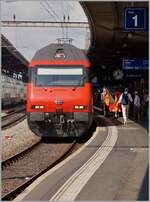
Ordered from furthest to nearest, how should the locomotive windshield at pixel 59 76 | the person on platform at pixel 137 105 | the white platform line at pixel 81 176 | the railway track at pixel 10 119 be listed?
the railway track at pixel 10 119
the person on platform at pixel 137 105
the locomotive windshield at pixel 59 76
the white platform line at pixel 81 176

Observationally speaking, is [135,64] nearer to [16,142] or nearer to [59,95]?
[16,142]

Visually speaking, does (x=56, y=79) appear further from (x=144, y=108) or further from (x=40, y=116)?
(x=144, y=108)

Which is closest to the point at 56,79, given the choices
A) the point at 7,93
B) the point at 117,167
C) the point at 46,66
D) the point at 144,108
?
the point at 46,66

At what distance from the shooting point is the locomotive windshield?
57.3ft

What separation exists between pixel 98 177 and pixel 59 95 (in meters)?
7.69

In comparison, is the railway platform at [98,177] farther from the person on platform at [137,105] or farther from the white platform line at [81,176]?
the person on platform at [137,105]

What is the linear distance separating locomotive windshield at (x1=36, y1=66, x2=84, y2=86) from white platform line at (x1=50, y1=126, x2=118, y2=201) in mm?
2791

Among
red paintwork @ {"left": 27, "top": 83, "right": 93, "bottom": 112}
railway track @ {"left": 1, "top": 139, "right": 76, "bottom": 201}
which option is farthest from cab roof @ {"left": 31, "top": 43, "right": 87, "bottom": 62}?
railway track @ {"left": 1, "top": 139, "right": 76, "bottom": 201}

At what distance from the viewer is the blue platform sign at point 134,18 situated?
16.1 metres

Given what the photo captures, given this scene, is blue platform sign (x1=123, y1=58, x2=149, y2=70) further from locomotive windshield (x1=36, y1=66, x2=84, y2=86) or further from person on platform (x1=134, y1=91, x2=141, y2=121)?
locomotive windshield (x1=36, y1=66, x2=84, y2=86)

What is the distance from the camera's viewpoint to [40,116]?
1705 centimetres

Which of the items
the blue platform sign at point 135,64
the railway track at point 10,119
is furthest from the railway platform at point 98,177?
the blue platform sign at point 135,64

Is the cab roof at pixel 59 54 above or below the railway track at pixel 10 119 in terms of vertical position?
above

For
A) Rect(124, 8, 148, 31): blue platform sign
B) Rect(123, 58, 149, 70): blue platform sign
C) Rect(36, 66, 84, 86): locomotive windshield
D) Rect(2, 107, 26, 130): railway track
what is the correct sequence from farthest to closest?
Rect(123, 58, 149, 70): blue platform sign → Rect(2, 107, 26, 130): railway track → Rect(36, 66, 84, 86): locomotive windshield → Rect(124, 8, 148, 31): blue platform sign
